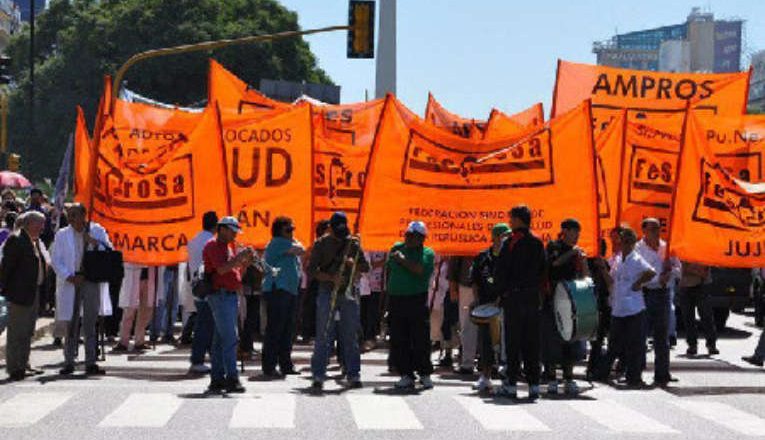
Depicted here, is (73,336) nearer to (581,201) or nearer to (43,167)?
(581,201)

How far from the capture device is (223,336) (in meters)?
15.1

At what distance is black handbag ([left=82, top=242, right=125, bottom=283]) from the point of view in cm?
1653

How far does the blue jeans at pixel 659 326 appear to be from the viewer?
16328mm

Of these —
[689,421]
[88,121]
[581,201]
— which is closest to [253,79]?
[88,121]

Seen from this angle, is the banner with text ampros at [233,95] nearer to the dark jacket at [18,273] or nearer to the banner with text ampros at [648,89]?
the banner with text ampros at [648,89]

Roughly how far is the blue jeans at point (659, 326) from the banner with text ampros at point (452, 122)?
7.24 m

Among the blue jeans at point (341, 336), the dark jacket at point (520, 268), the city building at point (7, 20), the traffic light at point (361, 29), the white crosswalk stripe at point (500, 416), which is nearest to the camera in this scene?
the white crosswalk stripe at point (500, 416)

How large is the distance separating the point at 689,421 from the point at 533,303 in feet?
7.15

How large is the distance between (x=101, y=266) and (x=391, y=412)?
168 inches

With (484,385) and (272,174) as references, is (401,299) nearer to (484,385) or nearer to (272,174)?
(484,385)

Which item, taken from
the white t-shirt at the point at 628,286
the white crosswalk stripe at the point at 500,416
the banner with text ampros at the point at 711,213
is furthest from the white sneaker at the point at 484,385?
the banner with text ampros at the point at 711,213

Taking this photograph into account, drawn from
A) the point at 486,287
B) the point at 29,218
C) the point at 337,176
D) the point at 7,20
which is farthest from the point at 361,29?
the point at 7,20

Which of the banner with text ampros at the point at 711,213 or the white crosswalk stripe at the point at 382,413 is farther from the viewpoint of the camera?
the banner with text ampros at the point at 711,213

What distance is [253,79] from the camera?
231 ft
